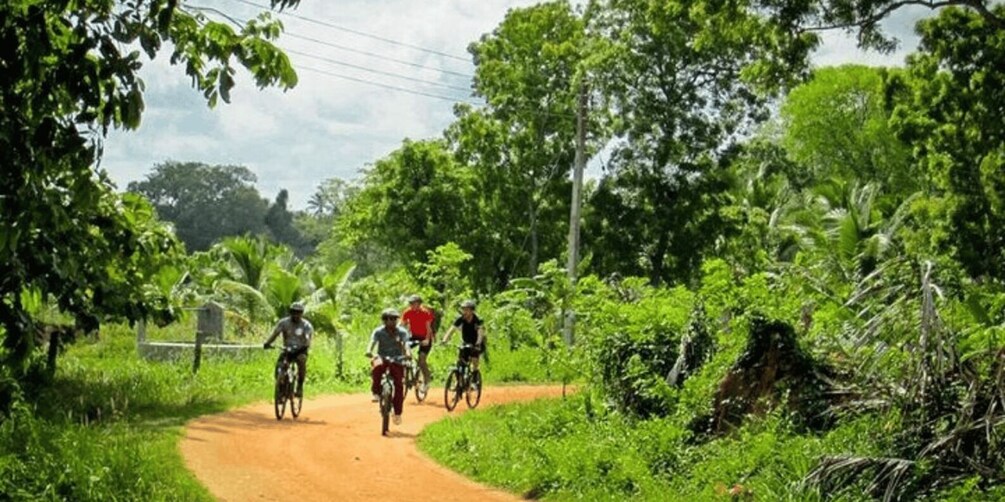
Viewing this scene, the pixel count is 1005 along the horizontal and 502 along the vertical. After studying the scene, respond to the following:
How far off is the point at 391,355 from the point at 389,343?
0.59 feet

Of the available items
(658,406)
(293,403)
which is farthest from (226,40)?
(293,403)

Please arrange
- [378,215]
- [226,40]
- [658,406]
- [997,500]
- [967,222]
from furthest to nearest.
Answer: [378,215] < [967,222] < [658,406] < [997,500] < [226,40]

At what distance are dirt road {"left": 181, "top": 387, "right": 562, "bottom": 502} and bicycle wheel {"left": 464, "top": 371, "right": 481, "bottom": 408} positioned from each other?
600 mm

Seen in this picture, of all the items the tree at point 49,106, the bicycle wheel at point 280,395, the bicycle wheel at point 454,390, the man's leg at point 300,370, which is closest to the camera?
the tree at point 49,106

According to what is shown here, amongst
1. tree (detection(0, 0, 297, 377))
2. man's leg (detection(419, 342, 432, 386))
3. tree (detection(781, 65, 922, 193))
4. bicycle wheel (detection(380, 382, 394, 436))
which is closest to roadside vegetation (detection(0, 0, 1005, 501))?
tree (detection(0, 0, 297, 377))

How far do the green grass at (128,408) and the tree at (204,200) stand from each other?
3455 inches

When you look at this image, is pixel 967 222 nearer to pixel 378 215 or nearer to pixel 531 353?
pixel 531 353

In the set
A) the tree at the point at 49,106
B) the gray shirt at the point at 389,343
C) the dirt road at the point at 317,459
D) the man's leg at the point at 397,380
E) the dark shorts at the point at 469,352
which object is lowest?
the dirt road at the point at 317,459

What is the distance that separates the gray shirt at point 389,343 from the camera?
612 inches

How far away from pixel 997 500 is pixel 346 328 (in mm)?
23721

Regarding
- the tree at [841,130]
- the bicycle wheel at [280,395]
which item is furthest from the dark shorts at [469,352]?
the tree at [841,130]

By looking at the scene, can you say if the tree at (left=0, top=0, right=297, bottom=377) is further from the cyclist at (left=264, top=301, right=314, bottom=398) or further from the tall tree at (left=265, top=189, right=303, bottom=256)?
the tall tree at (left=265, top=189, right=303, bottom=256)

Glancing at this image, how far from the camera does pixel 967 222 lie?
22.0 meters

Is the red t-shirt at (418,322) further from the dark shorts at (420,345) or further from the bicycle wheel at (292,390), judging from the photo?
the bicycle wheel at (292,390)
